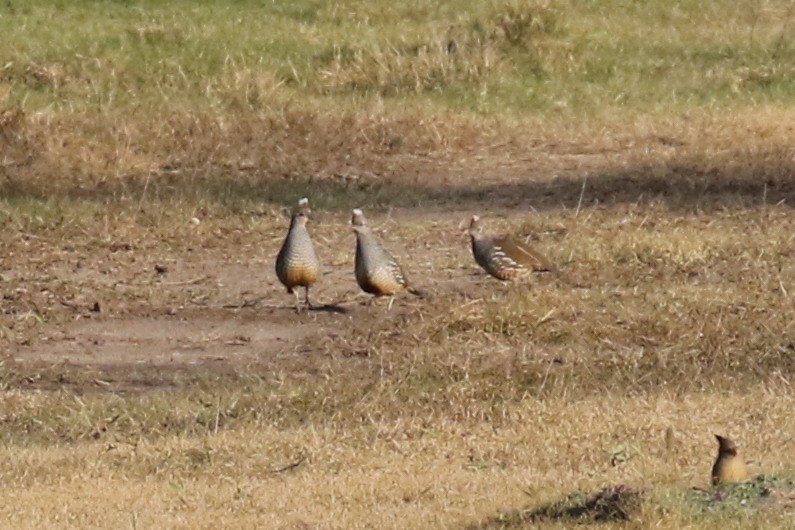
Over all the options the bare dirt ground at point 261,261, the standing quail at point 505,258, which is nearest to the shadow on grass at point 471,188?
the bare dirt ground at point 261,261

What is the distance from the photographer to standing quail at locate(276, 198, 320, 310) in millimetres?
9641

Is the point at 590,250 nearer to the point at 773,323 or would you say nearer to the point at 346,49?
the point at 773,323

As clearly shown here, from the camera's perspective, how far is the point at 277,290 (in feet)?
35.5

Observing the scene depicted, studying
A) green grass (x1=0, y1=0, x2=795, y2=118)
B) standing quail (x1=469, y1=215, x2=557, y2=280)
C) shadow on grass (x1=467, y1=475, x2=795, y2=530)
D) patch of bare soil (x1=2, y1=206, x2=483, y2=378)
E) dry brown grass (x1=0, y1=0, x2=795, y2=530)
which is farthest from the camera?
green grass (x1=0, y1=0, x2=795, y2=118)

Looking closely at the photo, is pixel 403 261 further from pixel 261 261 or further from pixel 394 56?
pixel 394 56

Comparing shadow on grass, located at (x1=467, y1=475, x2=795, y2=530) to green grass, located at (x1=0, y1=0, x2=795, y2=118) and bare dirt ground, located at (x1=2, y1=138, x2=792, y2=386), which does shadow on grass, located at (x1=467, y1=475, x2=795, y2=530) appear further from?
green grass, located at (x1=0, y1=0, x2=795, y2=118)

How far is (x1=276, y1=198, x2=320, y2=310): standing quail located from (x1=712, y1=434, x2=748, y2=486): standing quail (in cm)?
382

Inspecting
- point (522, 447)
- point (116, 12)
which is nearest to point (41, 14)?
point (116, 12)

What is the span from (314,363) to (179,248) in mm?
2900

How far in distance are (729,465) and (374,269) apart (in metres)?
3.86

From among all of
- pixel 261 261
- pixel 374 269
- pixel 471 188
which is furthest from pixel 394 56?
pixel 374 269

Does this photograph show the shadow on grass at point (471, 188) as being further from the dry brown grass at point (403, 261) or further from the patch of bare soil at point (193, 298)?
the patch of bare soil at point (193, 298)

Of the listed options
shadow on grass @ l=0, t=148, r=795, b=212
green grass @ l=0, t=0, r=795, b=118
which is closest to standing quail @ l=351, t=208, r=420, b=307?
shadow on grass @ l=0, t=148, r=795, b=212

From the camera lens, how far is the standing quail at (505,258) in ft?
33.2
